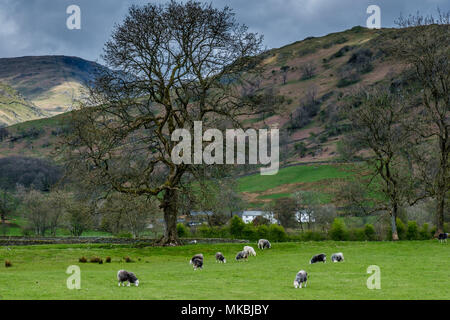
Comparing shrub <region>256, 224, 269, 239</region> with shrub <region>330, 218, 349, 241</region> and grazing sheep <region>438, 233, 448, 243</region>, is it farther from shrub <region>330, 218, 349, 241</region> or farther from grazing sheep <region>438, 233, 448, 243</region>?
grazing sheep <region>438, 233, 448, 243</region>

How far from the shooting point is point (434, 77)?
43281 mm

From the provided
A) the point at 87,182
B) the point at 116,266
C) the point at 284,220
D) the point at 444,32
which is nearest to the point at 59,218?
the point at 284,220

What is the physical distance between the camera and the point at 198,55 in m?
40.9

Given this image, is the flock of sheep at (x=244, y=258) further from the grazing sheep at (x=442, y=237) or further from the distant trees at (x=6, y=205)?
the distant trees at (x=6, y=205)

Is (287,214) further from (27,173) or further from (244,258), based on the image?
(27,173)

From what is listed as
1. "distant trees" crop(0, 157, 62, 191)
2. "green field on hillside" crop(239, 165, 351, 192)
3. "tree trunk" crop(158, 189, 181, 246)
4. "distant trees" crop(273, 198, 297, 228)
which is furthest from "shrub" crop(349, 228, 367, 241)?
"distant trees" crop(0, 157, 62, 191)

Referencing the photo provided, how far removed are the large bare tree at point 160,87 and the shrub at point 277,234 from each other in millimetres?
29455

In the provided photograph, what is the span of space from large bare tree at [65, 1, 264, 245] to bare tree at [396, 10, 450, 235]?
15.4 meters

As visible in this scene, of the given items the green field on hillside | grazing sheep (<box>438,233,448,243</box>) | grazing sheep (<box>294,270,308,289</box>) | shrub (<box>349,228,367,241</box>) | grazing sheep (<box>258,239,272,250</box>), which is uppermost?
the green field on hillside

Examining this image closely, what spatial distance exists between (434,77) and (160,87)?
85.0ft

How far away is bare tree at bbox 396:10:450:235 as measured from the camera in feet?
139

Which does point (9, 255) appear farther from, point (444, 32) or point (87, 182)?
point (444, 32)

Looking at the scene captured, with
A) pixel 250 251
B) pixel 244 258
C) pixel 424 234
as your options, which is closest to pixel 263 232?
pixel 424 234

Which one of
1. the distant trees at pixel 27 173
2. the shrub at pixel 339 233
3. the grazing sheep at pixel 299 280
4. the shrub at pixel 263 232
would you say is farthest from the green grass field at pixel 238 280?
the distant trees at pixel 27 173
